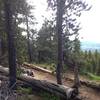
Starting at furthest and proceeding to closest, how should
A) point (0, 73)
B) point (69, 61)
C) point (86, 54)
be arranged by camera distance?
point (86, 54)
point (69, 61)
point (0, 73)

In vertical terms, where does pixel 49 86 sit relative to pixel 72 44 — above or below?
below

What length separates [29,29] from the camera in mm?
34812

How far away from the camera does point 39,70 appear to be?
2197 cm

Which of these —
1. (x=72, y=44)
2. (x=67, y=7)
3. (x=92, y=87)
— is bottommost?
(x=92, y=87)

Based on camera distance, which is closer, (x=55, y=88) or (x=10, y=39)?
(x=10, y=39)

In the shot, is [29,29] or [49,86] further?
[29,29]

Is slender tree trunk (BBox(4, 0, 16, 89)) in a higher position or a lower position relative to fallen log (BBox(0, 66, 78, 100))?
higher

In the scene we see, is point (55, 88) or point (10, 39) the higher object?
point (10, 39)

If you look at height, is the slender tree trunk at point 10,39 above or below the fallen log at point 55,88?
above

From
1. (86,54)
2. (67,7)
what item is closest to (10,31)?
(67,7)

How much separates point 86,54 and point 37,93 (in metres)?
16.3

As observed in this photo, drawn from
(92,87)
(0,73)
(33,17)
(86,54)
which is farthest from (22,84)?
(33,17)

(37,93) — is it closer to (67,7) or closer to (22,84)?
(22,84)

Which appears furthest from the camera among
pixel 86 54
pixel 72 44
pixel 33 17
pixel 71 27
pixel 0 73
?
pixel 33 17
